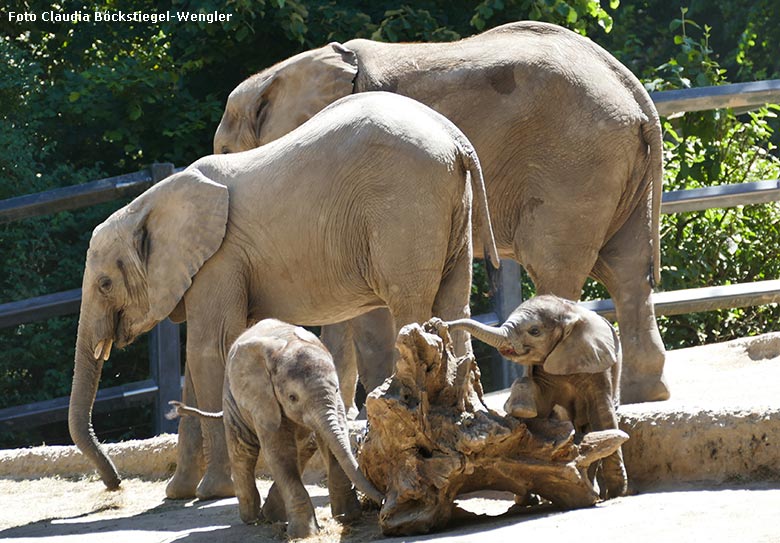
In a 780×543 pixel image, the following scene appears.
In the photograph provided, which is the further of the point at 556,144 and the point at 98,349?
the point at 556,144

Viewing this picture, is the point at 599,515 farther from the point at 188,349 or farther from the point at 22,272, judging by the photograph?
the point at 22,272

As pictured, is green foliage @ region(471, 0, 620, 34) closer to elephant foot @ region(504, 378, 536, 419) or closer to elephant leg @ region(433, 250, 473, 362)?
elephant leg @ region(433, 250, 473, 362)

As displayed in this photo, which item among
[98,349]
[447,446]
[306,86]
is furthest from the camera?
[306,86]

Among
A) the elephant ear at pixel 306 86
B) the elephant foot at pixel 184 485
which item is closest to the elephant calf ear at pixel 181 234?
the elephant foot at pixel 184 485

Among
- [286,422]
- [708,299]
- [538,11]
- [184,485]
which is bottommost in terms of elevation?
[184,485]

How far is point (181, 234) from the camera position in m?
6.41

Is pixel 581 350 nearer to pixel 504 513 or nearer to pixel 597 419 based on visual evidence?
pixel 597 419

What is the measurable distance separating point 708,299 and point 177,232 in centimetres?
376

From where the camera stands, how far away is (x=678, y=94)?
29.7 ft

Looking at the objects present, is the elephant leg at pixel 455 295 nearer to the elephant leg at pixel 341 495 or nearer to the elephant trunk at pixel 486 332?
the elephant trunk at pixel 486 332

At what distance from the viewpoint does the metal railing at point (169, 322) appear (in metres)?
8.52

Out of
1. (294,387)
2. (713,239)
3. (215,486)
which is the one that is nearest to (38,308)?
(215,486)

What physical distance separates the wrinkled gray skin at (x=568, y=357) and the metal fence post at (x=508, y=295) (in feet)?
12.0

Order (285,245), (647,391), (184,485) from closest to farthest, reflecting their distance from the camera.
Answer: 1. (285,245)
2. (184,485)
3. (647,391)
